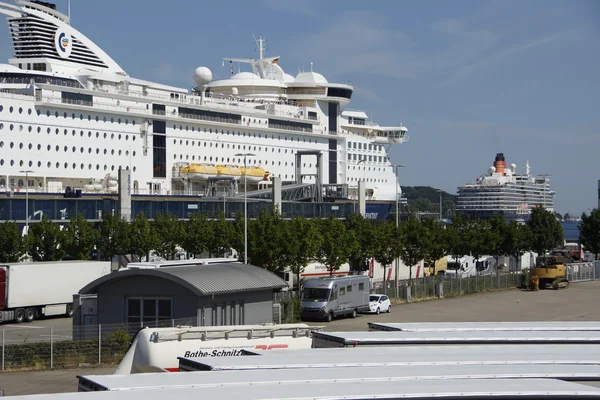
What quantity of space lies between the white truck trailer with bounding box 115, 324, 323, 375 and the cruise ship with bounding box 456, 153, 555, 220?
13847 cm

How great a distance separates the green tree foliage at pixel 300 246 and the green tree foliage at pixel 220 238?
3.08 metres

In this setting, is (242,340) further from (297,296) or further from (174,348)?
(297,296)

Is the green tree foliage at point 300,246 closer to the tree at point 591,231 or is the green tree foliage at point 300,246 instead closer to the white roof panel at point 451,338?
the white roof panel at point 451,338

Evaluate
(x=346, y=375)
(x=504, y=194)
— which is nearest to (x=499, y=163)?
(x=504, y=194)

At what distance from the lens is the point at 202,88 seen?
7650cm

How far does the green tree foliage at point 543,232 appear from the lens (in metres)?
57.3

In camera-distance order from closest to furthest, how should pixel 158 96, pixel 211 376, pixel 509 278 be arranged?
pixel 211 376, pixel 509 278, pixel 158 96

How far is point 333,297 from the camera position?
105 ft

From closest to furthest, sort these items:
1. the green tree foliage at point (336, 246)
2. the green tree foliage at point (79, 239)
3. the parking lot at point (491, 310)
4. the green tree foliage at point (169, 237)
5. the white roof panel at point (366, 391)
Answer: the white roof panel at point (366, 391)
the parking lot at point (491, 310)
the green tree foliage at point (79, 239)
the green tree foliage at point (336, 246)
the green tree foliage at point (169, 237)

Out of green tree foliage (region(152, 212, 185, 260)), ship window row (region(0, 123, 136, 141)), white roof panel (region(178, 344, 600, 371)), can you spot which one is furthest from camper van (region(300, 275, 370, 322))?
ship window row (region(0, 123, 136, 141))

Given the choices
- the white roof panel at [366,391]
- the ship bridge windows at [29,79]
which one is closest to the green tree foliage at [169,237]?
the ship bridge windows at [29,79]

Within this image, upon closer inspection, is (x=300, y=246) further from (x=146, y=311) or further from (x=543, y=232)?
(x=543, y=232)

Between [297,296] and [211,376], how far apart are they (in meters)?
22.9

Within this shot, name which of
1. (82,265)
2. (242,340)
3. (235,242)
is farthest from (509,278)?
(242,340)
